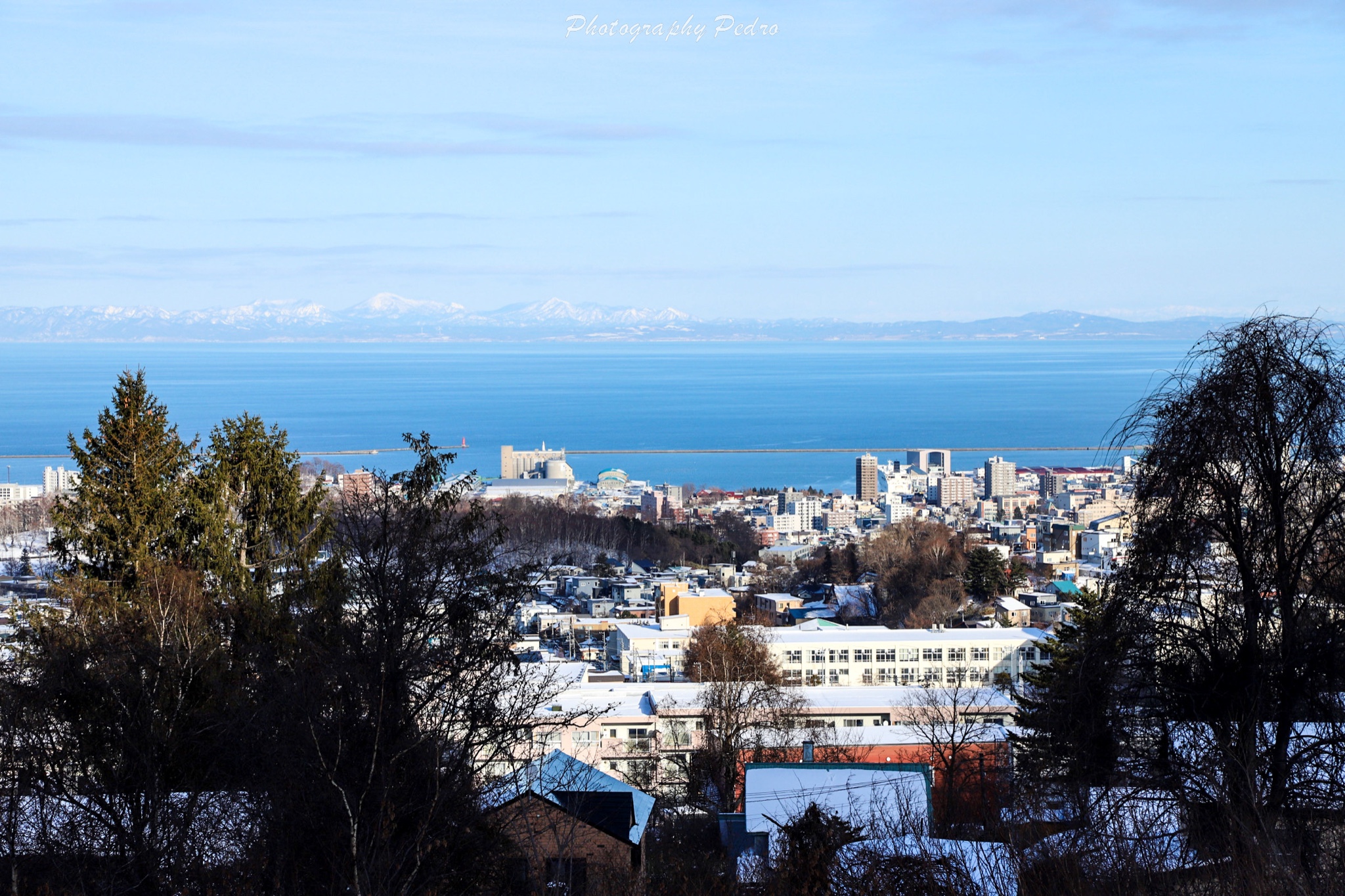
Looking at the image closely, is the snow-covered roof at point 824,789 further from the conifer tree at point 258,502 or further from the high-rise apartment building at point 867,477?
the high-rise apartment building at point 867,477

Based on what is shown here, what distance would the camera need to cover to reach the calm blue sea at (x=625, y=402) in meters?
A: 58.1

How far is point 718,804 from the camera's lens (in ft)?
29.3

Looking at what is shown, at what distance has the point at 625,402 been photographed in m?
92.4

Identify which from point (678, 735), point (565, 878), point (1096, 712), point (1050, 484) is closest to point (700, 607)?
point (678, 735)

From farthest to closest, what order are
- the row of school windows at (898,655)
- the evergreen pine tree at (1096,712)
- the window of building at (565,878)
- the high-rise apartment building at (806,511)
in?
the high-rise apartment building at (806,511)
the row of school windows at (898,655)
the window of building at (565,878)
the evergreen pine tree at (1096,712)

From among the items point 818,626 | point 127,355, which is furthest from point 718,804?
point 127,355

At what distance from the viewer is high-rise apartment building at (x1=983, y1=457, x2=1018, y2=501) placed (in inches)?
1877

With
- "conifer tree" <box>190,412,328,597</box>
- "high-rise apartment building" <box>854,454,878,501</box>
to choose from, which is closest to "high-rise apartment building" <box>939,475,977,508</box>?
"high-rise apartment building" <box>854,454,878,501</box>

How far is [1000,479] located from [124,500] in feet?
146

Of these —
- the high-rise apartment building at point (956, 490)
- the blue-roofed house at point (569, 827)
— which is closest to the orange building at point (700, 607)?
the blue-roofed house at point (569, 827)

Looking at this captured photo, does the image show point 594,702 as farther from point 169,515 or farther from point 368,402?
point 368,402

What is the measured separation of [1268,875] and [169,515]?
5.28 meters

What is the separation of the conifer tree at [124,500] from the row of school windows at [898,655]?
11.8 m

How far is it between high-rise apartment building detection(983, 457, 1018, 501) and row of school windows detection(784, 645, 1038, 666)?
31376mm
